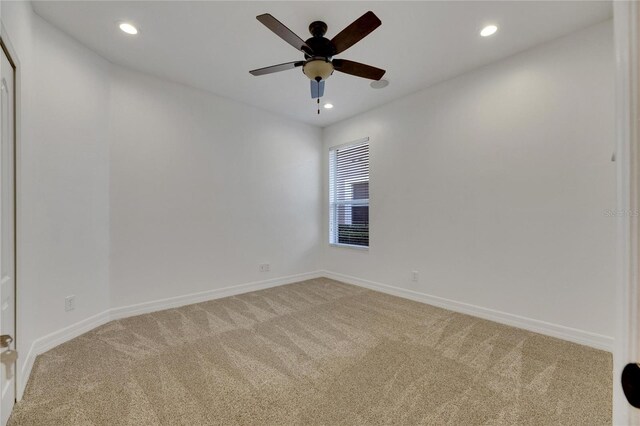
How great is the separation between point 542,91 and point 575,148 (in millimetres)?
612

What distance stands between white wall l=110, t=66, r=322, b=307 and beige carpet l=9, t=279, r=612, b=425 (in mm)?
722

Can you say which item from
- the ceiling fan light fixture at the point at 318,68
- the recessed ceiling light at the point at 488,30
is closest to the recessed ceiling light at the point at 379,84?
the recessed ceiling light at the point at 488,30


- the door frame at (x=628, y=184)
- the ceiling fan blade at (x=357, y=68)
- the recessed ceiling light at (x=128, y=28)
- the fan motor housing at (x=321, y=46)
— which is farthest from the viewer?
the recessed ceiling light at (x=128, y=28)

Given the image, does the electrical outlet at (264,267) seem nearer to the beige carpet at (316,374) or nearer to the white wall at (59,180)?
the beige carpet at (316,374)

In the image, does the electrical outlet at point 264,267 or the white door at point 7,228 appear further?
the electrical outlet at point 264,267

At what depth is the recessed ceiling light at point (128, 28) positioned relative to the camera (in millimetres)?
2334

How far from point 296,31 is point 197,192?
2.19 m

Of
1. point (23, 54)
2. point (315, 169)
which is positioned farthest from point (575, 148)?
point (23, 54)

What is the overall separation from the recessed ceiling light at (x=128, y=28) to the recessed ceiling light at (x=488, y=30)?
2986mm

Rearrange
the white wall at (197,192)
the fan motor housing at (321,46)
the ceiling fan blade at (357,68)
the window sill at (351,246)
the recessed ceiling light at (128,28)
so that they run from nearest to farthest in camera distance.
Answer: the fan motor housing at (321,46) < the ceiling fan blade at (357,68) < the recessed ceiling light at (128,28) < the white wall at (197,192) < the window sill at (351,246)

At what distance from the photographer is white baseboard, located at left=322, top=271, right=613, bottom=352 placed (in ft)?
7.67

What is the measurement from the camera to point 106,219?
288 cm

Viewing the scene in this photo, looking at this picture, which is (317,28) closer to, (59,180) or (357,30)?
(357,30)

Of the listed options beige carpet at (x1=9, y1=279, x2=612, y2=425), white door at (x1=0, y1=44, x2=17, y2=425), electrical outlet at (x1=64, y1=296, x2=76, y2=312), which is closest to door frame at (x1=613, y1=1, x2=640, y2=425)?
beige carpet at (x1=9, y1=279, x2=612, y2=425)
